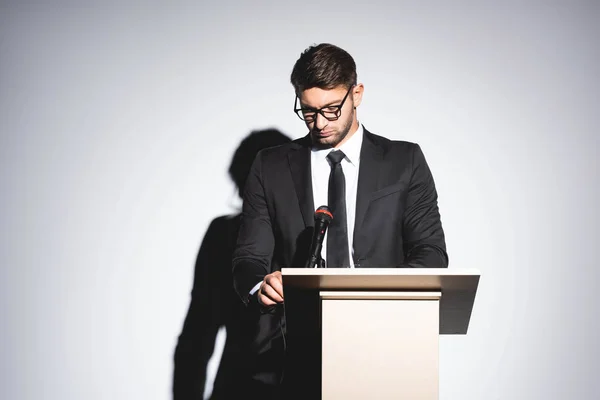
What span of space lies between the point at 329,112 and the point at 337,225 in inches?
15.7

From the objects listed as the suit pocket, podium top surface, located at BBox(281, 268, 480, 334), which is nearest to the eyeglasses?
the suit pocket

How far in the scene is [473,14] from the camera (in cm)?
340

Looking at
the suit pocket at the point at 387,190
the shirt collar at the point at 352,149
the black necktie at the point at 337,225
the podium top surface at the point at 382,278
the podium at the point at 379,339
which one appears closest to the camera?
the podium top surface at the point at 382,278

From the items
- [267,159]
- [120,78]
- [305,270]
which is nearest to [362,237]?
[267,159]

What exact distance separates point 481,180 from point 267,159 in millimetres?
1049

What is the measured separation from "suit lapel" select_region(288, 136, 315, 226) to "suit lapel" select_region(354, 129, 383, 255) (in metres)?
0.16

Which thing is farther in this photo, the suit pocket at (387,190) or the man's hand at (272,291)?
the suit pocket at (387,190)

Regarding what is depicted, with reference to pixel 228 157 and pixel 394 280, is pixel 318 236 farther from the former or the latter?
pixel 228 157

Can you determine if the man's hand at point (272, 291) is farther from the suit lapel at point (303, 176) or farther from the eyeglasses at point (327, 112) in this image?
the eyeglasses at point (327, 112)

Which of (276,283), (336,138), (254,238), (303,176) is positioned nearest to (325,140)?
(336,138)

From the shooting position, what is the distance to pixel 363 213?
99.5 inches

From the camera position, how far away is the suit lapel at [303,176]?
256 centimetres

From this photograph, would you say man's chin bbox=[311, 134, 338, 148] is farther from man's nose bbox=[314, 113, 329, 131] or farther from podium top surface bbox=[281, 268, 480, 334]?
podium top surface bbox=[281, 268, 480, 334]

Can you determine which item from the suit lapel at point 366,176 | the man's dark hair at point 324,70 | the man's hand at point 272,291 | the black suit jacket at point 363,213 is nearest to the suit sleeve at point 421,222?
the black suit jacket at point 363,213
